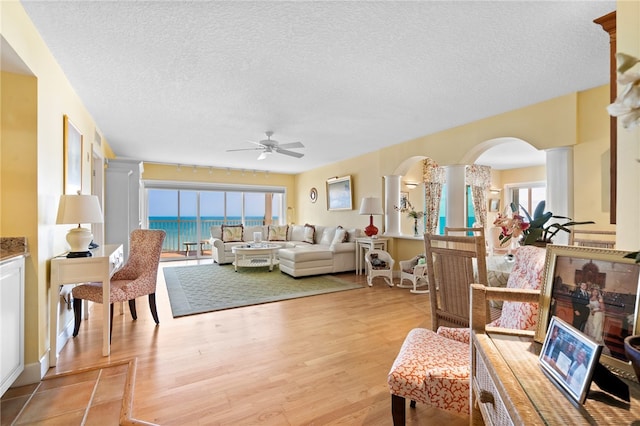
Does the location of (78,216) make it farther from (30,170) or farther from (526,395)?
(526,395)

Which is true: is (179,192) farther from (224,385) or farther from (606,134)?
(606,134)

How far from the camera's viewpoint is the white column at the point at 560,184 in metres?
3.05

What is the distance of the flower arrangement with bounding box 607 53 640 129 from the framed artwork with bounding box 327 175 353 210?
5.86 meters

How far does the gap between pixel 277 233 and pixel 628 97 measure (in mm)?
7295

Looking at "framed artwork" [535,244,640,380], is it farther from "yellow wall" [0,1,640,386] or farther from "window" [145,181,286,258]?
"window" [145,181,286,258]

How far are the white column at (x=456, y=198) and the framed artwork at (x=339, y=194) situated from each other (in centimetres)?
258

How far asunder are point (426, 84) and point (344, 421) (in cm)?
286

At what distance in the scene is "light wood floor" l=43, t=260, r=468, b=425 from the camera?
1.70 meters

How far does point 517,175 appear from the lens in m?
7.79

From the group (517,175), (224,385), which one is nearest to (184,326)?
Result: (224,385)

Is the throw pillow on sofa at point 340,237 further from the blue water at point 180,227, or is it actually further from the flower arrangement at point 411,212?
the blue water at point 180,227

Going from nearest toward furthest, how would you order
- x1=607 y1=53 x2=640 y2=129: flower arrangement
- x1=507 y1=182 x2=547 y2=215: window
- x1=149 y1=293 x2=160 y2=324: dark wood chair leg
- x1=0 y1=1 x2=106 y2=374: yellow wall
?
x1=607 y1=53 x2=640 y2=129: flower arrangement
x1=0 y1=1 x2=106 y2=374: yellow wall
x1=149 y1=293 x2=160 y2=324: dark wood chair leg
x1=507 y1=182 x2=547 y2=215: window

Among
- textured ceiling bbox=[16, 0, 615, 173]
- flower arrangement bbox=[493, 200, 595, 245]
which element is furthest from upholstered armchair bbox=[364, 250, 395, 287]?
flower arrangement bbox=[493, 200, 595, 245]

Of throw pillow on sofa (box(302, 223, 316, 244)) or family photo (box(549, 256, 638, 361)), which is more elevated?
family photo (box(549, 256, 638, 361))
